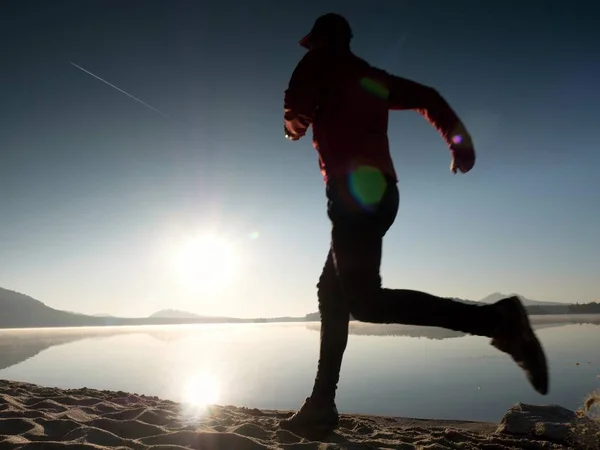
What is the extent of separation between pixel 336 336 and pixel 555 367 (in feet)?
34.8

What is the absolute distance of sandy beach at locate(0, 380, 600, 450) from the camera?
8.38ft

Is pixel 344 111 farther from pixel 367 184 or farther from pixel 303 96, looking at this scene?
pixel 367 184

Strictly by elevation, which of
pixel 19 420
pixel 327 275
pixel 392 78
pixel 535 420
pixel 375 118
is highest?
pixel 392 78

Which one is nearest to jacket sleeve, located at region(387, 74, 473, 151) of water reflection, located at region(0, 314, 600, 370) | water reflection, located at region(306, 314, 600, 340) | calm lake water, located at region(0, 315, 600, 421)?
calm lake water, located at region(0, 315, 600, 421)

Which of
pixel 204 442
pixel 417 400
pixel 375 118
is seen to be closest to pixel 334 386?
pixel 204 442

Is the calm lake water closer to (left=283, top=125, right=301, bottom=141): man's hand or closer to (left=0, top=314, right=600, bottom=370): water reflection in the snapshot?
(left=0, top=314, right=600, bottom=370): water reflection

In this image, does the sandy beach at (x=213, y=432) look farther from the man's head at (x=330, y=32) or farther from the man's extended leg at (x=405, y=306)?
the man's head at (x=330, y=32)

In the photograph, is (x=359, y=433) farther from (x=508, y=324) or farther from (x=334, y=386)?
(x=508, y=324)

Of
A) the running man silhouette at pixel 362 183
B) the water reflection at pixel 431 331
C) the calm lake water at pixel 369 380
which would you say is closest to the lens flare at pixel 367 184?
the running man silhouette at pixel 362 183

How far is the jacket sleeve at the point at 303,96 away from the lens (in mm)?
2439

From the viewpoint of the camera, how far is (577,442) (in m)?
2.66

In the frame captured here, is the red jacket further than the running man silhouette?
Yes

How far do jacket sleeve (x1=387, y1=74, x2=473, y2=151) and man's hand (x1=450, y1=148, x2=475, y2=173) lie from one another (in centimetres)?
1

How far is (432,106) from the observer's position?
2.74 metres
